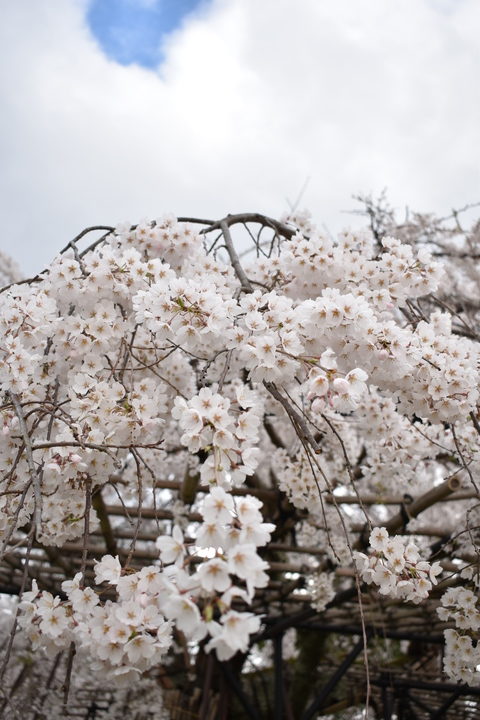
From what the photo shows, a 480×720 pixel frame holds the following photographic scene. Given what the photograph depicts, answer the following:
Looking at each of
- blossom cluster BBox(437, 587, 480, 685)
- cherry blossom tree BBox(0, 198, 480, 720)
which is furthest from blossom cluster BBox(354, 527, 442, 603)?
blossom cluster BBox(437, 587, 480, 685)

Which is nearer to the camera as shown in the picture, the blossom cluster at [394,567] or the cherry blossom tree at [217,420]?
the cherry blossom tree at [217,420]

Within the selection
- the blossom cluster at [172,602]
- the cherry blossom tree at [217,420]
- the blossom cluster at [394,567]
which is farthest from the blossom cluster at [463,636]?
the blossom cluster at [172,602]

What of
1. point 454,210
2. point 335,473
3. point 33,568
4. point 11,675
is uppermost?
point 454,210

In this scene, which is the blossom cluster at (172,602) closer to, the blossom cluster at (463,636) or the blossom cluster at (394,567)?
the blossom cluster at (394,567)

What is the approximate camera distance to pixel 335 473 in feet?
12.5

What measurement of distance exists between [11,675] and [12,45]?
21.3 feet

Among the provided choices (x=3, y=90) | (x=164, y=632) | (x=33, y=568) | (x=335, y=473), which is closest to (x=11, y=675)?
(x=33, y=568)

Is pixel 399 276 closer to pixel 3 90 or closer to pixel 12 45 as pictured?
pixel 12 45

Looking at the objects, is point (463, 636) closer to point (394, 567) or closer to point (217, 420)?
point (394, 567)

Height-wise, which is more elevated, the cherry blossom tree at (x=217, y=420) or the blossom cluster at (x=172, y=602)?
the cherry blossom tree at (x=217, y=420)

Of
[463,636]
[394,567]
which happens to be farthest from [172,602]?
[463,636]

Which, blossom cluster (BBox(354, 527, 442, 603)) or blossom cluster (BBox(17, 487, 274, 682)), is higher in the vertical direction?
blossom cluster (BBox(354, 527, 442, 603))

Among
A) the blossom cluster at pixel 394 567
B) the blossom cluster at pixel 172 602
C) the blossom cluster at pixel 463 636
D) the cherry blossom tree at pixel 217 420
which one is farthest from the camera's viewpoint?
the blossom cluster at pixel 463 636

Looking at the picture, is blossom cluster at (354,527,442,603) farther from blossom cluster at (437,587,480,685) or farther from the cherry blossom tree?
blossom cluster at (437,587,480,685)
